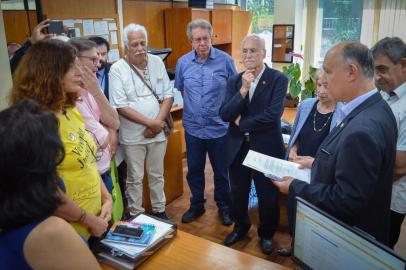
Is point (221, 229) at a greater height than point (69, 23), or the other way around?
point (69, 23)

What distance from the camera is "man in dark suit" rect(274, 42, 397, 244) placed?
3.94 ft

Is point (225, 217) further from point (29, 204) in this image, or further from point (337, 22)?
point (337, 22)

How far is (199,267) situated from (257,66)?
59.1 inches

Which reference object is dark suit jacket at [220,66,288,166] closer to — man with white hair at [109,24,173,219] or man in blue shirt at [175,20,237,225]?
man in blue shirt at [175,20,237,225]

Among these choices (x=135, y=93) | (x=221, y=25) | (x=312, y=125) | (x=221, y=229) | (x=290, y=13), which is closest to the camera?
(x=312, y=125)

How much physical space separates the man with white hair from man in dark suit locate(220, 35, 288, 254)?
0.57m

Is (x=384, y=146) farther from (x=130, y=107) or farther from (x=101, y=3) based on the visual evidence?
(x=101, y=3)

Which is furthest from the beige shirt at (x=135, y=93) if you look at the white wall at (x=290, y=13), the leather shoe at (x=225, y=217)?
the white wall at (x=290, y=13)

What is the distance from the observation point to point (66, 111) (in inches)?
60.1

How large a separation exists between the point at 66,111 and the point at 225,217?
1.86 meters

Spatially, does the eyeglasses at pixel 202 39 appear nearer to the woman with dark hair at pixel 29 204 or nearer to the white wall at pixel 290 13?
the woman with dark hair at pixel 29 204

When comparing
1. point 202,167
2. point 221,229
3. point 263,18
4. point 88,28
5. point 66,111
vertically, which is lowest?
point 221,229

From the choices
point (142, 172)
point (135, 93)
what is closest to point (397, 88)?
point (135, 93)

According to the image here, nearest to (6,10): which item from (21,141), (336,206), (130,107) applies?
(130,107)
